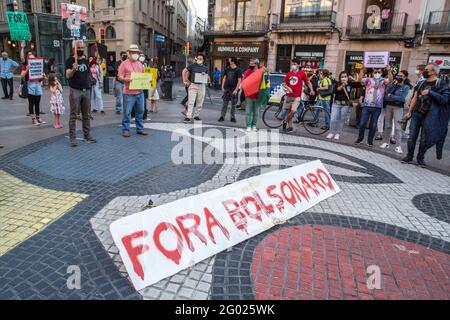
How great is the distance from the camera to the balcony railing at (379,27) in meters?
22.1

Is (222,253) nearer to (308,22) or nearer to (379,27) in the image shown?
(379,27)

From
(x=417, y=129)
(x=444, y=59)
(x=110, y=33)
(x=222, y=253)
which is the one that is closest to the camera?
(x=222, y=253)

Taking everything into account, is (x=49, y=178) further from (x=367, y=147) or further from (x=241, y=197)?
(x=367, y=147)

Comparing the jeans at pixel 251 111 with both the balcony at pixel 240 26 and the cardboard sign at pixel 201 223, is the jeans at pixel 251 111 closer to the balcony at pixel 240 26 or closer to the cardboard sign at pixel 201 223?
the cardboard sign at pixel 201 223

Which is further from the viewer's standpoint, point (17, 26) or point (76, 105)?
point (17, 26)

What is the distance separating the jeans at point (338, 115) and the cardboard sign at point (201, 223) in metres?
4.97

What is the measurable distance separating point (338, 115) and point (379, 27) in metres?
17.7

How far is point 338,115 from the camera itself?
9.13 meters

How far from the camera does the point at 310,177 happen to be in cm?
495

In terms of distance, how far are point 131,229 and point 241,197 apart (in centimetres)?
140

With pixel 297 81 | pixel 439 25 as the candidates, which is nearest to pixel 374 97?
pixel 297 81

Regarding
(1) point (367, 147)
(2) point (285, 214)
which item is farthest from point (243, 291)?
(1) point (367, 147)

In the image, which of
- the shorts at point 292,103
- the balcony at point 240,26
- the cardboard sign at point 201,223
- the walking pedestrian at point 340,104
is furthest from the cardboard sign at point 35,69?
the balcony at point 240,26
